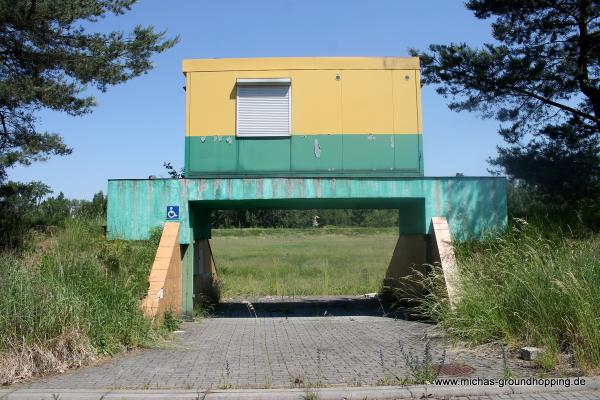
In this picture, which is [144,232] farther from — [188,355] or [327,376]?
[327,376]

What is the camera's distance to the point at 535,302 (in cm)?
864

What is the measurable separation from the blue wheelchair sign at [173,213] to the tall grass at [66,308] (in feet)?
5.64

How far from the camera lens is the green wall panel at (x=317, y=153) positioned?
1461 centimetres

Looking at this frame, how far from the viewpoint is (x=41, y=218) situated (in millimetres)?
13820

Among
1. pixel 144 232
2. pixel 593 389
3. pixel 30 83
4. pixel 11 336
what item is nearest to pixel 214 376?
pixel 11 336

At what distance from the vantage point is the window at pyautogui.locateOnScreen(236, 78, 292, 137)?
14727 millimetres

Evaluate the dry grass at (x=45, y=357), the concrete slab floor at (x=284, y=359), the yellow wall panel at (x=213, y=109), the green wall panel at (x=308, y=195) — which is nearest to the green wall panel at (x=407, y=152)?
the green wall panel at (x=308, y=195)

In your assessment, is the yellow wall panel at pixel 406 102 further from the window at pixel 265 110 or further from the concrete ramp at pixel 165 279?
the concrete ramp at pixel 165 279

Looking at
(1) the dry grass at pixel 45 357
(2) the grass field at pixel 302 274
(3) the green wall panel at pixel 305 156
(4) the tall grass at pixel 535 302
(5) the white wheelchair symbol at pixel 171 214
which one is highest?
(3) the green wall panel at pixel 305 156

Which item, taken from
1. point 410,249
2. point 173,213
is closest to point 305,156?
point 173,213

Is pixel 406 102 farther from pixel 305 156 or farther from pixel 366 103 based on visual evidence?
pixel 305 156

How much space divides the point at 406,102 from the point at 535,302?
7.47m

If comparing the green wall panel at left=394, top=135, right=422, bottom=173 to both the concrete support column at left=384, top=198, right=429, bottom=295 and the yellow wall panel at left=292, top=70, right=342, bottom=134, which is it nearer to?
the concrete support column at left=384, top=198, right=429, bottom=295

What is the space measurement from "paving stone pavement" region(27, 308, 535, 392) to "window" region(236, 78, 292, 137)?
5.20 metres
